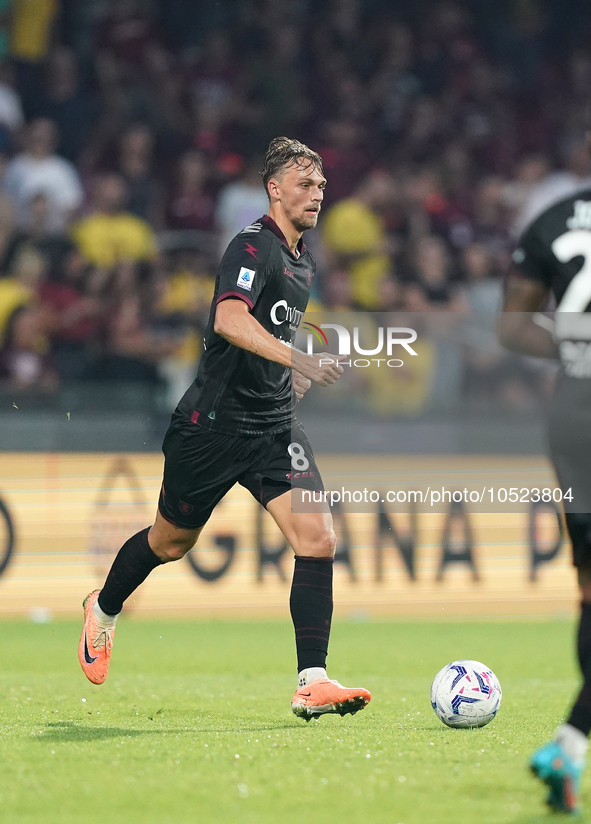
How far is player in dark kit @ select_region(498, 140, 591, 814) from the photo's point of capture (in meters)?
3.70

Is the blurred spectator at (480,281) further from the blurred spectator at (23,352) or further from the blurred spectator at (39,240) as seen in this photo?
the blurred spectator at (23,352)

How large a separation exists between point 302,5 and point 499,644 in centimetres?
972

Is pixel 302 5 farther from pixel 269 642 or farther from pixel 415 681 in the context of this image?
pixel 415 681

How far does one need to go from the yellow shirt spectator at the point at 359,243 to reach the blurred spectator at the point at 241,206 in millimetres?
746

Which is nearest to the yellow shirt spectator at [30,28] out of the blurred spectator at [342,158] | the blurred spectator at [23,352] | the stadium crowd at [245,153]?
the stadium crowd at [245,153]

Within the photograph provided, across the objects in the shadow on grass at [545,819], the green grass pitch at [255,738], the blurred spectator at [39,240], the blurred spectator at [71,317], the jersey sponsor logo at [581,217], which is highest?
the blurred spectator at [39,240]

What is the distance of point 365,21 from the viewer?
15.8 metres

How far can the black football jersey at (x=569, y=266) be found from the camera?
370 cm

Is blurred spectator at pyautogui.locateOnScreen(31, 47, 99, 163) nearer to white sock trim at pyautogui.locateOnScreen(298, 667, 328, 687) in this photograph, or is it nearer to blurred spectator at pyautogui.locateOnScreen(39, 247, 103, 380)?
blurred spectator at pyautogui.locateOnScreen(39, 247, 103, 380)

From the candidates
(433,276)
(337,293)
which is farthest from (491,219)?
(337,293)

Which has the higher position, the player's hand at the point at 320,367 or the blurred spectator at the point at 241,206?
the blurred spectator at the point at 241,206

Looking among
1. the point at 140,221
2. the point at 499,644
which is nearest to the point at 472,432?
the point at 499,644

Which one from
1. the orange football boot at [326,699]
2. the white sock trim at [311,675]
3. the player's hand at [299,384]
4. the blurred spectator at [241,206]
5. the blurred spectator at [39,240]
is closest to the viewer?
the orange football boot at [326,699]

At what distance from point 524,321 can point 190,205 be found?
9.54m
